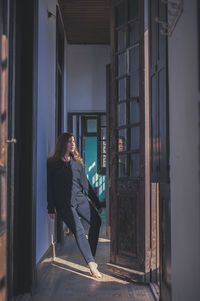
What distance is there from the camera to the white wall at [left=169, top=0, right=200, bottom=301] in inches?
71.7

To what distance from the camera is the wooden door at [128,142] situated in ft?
12.7

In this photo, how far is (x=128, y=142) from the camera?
163 inches

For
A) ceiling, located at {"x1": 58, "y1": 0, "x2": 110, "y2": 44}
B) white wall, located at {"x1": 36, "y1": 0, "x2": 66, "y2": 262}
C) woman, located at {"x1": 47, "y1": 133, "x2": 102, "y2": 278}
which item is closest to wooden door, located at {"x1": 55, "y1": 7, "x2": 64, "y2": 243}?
ceiling, located at {"x1": 58, "y1": 0, "x2": 110, "y2": 44}

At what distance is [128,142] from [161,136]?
140cm

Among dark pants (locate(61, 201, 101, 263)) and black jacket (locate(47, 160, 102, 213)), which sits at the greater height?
black jacket (locate(47, 160, 102, 213))

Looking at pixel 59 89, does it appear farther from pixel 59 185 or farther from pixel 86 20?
pixel 59 185

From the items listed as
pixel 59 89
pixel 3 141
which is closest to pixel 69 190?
pixel 3 141

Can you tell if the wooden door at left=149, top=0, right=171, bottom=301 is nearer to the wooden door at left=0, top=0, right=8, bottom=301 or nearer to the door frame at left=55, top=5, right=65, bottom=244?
the wooden door at left=0, top=0, right=8, bottom=301

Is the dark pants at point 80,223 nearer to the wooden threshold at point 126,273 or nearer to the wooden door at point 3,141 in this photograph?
the wooden threshold at point 126,273

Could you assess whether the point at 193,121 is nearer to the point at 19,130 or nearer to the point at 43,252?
the point at 19,130

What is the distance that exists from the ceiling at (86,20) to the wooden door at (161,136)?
3.42 metres

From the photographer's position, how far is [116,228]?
4.24m

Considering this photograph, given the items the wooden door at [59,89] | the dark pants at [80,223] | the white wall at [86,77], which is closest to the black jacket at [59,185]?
the dark pants at [80,223]

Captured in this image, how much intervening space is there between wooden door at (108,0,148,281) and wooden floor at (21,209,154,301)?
0.69 ft
